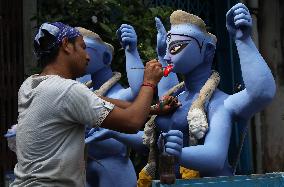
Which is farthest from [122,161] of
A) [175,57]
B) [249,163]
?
[249,163]

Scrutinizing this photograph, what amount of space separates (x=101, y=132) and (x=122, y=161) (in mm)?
316

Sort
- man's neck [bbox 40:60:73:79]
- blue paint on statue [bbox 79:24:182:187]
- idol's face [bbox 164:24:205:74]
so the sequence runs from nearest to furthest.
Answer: man's neck [bbox 40:60:73:79] < idol's face [bbox 164:24:205:74] < blue paint on statue [bbox 79:24:182:187]

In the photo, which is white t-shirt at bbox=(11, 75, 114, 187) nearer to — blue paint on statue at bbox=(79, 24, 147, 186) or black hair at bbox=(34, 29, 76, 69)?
black hair at bbox=(34, 29, 76, 69)

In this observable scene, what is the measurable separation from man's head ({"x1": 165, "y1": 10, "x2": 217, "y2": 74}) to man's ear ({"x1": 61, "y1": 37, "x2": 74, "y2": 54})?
0.87 m

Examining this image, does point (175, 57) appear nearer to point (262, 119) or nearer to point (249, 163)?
point (249, 163)

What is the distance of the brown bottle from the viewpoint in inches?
92.1

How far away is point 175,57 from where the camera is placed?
3.36 metres

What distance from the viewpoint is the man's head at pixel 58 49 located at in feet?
8.51

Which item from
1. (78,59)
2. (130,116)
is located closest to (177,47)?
(78,59)

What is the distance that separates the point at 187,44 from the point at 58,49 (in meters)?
0.96

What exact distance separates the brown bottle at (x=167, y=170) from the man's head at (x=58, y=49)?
1.78 feet

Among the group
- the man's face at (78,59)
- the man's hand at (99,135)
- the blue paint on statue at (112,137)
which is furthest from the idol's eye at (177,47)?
the man's face at (78,59)

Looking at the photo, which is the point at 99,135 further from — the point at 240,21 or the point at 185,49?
the point at 240,21

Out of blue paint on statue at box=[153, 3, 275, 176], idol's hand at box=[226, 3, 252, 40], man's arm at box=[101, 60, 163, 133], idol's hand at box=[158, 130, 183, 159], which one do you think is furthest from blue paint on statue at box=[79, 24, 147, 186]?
man's arm at box=[101, 60, 163, 133]
